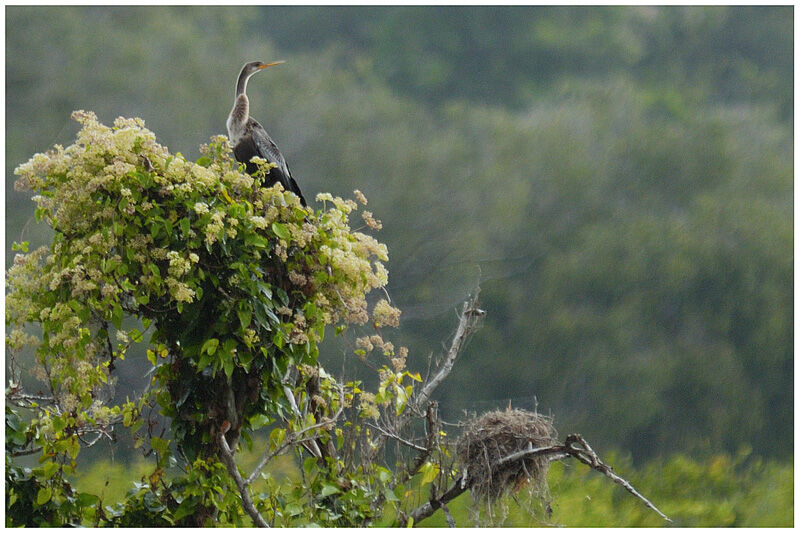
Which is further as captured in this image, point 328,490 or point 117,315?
point 328,490

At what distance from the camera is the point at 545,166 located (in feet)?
14.1

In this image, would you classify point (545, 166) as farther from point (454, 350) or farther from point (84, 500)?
point (84, 500)

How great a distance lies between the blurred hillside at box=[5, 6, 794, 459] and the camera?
13.1ft

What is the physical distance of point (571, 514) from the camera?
3557mm

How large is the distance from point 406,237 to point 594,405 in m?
1.20

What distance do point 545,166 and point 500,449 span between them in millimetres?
2464

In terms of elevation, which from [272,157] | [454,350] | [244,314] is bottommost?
[454,350]

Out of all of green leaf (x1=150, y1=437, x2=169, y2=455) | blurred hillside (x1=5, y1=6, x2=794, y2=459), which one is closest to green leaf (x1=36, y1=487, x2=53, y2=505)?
green leaf (x1=150, y1=437, x2=169, y2=455)

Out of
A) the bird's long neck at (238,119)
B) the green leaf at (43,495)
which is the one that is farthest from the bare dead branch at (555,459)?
the bird's long neck at (238,119)

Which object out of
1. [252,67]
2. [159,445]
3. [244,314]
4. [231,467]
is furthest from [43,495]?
[252,67]

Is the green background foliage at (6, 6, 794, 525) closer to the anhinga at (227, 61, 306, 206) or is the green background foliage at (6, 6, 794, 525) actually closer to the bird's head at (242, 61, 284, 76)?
the bird's head at (242, 61, 284, 76)

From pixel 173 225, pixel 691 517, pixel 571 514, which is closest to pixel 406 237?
pixel 571 514

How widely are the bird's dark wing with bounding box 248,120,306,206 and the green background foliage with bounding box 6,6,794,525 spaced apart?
1633mm

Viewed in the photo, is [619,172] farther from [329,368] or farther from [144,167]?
[144,167]
